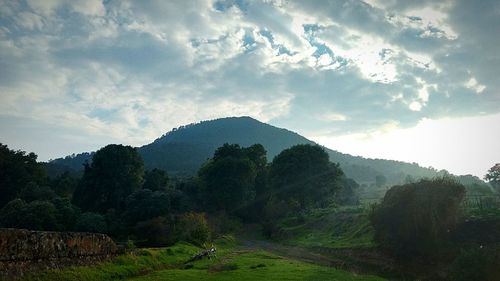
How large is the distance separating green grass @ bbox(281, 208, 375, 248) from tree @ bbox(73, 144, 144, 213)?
1478 inches

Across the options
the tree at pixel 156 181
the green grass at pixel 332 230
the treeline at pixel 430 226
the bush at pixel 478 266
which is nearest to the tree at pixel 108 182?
the tree at pixel 156 181

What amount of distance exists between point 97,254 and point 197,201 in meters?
82.3

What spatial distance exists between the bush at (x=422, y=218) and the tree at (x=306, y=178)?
5350 centimetres

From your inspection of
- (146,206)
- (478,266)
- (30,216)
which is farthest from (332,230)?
(30,216)

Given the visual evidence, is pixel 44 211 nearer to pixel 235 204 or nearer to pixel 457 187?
pixel 235 204

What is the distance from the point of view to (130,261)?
31516 mm

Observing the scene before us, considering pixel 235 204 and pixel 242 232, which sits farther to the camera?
pixel 235 204

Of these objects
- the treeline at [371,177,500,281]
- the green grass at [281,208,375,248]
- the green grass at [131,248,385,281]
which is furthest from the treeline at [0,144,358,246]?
the treeline at [371,177,500,281]

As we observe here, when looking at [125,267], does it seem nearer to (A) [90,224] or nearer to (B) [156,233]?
(B) [156,233]

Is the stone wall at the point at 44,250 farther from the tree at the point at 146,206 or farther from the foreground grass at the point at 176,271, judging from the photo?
the tree at the point at 146,206

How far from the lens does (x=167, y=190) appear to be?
9719 centimetres

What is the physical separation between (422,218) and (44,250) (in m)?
39.4

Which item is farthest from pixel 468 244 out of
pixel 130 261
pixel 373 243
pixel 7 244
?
pixel 7 244

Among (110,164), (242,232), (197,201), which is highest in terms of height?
(110,164)
